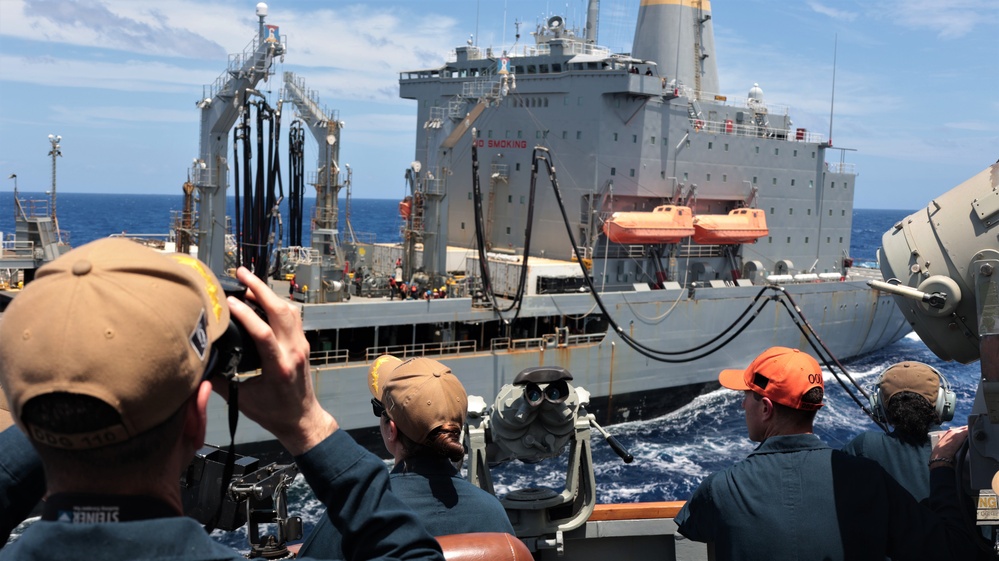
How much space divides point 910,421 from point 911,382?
15 cm

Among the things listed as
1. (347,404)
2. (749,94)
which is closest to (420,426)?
(347,404)

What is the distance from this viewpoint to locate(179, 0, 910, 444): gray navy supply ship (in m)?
16.5

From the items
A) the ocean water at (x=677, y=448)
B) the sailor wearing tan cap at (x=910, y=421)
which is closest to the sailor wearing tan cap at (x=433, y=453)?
the sailor wearing tan cap at (x=910, y=421)

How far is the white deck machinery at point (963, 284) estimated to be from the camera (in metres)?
2.65

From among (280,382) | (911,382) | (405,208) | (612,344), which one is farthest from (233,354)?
(405,208)

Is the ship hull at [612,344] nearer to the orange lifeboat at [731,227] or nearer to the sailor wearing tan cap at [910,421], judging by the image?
the orange lifeboat at [731,227]

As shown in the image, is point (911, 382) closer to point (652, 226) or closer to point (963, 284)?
point (963, 284)

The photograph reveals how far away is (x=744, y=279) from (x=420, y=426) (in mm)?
21214

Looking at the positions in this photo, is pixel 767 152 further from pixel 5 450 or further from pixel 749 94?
pixel 5 450

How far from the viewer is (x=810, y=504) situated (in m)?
2.70

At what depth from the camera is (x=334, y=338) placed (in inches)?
637

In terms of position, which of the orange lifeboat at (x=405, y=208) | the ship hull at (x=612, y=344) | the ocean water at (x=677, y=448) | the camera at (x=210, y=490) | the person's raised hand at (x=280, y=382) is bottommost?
the ocean water at (x=677, y=448)

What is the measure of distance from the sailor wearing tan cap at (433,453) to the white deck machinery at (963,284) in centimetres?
144

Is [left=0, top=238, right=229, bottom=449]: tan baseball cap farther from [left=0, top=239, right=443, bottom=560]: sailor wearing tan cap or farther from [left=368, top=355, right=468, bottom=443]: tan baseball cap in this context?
[left=368, top=355, right=468, bottom=443]: tan baseball cap
